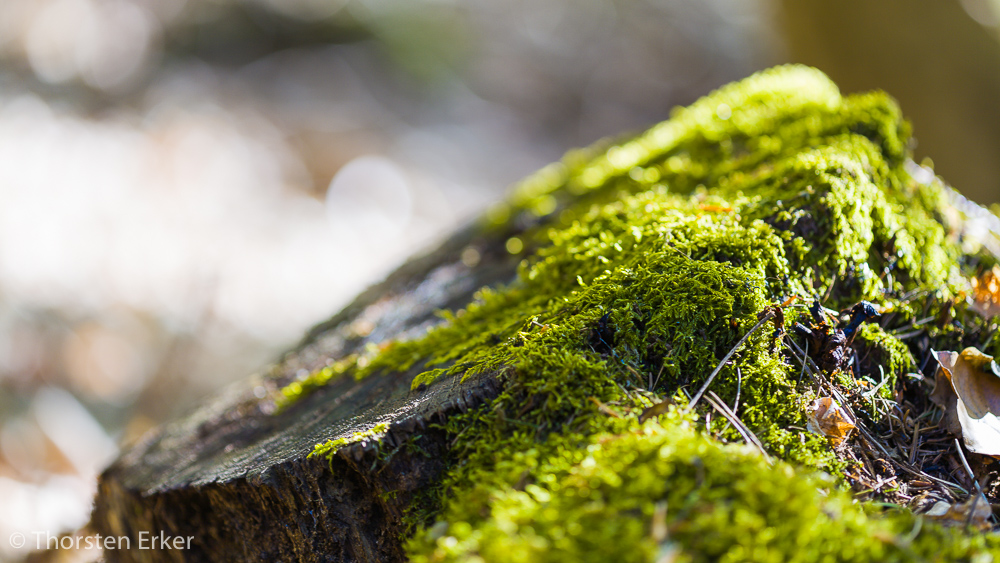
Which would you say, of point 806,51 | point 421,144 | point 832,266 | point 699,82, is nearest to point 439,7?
point 421,144

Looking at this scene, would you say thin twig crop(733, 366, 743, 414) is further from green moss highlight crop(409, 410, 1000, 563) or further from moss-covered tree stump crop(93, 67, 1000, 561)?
green moss highlight crop(409, 410, 1000, 563)

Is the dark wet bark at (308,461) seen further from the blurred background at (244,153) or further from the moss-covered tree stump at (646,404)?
the blurred background at (244,153)

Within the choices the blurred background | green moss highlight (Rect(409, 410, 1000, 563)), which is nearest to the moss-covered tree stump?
green moss highlight (Rect(409, 410, 1000, 563))

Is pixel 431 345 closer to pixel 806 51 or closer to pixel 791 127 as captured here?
pixel 791 127

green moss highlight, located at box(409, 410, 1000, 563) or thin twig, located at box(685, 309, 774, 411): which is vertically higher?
thin twig, located at box(685, 309, 774, 411)

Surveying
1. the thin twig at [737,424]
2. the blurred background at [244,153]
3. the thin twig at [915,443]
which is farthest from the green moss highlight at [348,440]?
the blurred background at [244,153]
